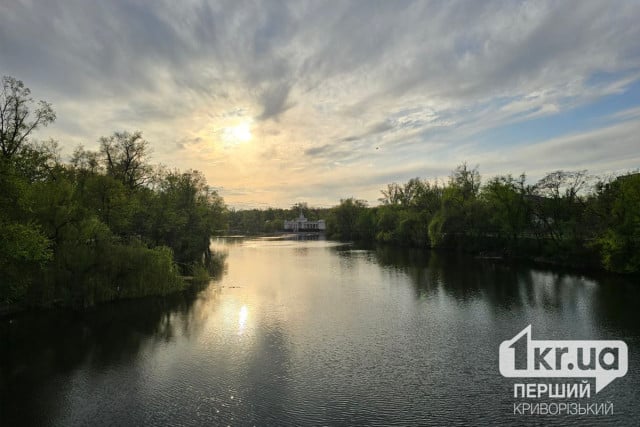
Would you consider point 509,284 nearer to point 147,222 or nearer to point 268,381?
point 268,381

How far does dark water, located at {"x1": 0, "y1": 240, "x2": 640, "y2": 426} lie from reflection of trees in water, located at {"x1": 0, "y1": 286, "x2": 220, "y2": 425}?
93mm

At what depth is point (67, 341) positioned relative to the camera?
2127 centimetres

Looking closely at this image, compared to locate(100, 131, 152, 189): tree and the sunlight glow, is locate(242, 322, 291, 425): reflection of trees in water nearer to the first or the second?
the sunlight glow

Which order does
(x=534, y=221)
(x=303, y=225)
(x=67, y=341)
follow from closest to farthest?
(x=67, y=341), (x=534, y=221), (x=303, y=225)

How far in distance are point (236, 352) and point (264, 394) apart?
5.03 m

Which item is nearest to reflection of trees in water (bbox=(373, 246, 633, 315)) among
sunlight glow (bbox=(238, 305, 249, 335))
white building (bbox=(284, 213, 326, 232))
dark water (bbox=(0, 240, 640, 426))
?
dark water (bbox=(0, 240, 640, 426))

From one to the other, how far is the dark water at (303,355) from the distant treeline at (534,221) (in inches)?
264

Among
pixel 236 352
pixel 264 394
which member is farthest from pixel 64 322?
pixel 264 394

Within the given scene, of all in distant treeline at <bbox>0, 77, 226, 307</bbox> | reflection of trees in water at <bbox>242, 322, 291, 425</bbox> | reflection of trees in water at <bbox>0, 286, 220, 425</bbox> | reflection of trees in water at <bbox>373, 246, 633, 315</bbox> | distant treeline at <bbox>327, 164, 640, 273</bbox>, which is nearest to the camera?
reflection of trees in water at <bbox>242, 322, 291, 425</bbox>

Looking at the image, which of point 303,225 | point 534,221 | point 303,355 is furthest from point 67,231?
point 303,225

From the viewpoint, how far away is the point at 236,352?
19.4 m

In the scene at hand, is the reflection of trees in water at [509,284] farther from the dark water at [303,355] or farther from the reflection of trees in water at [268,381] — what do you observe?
the reflection of trees in water at [268,381]

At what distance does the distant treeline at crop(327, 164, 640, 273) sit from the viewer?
128 feet

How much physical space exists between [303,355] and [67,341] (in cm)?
1308
